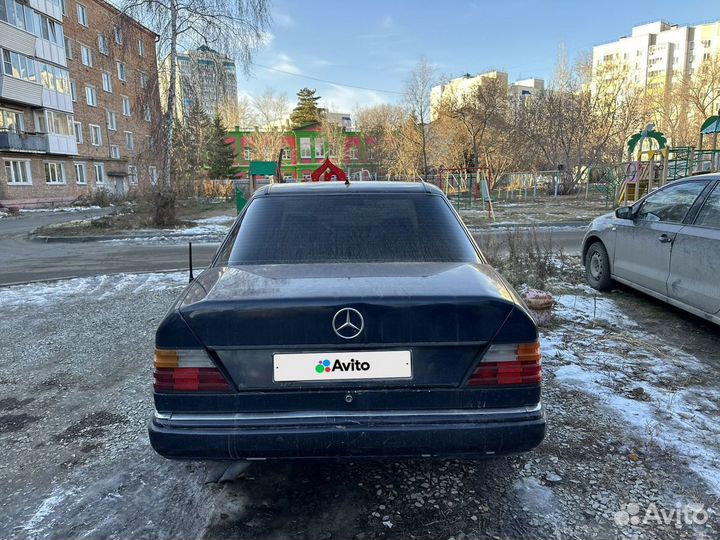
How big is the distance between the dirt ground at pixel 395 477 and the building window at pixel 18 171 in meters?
33.8

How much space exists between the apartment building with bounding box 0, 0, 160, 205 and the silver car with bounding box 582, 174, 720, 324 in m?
20.4

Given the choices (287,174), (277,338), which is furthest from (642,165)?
(287,174)

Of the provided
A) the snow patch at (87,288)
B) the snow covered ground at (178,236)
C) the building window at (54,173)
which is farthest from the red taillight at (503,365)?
the building window at (54,173)

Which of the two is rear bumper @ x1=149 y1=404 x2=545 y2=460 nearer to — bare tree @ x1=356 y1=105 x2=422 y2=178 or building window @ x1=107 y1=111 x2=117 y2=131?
bare tree @ x1=356 y1=105 x2=422 y2=178

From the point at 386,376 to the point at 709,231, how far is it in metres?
4.04

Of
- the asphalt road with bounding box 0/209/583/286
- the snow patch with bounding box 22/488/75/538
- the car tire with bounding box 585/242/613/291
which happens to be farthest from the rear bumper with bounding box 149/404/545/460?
the asphalt road with bounding box 0/209/583/286

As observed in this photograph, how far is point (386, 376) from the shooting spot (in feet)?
6.95

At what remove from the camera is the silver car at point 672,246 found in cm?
448

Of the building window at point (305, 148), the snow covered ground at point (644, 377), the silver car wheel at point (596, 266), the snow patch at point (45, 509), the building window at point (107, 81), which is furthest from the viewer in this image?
the building window at point (305, 148)

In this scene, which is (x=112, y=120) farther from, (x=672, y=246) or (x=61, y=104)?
(x=672, y=246)

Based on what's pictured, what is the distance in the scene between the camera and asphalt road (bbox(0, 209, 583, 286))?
30.6ft

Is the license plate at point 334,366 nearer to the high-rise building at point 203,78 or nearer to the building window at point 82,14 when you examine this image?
the high-rise building at point 203,78

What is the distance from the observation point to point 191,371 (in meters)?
2.12

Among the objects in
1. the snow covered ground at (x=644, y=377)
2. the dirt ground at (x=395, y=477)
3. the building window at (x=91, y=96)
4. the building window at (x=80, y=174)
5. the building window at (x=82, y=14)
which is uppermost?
the building window at (x=82, y=14)
